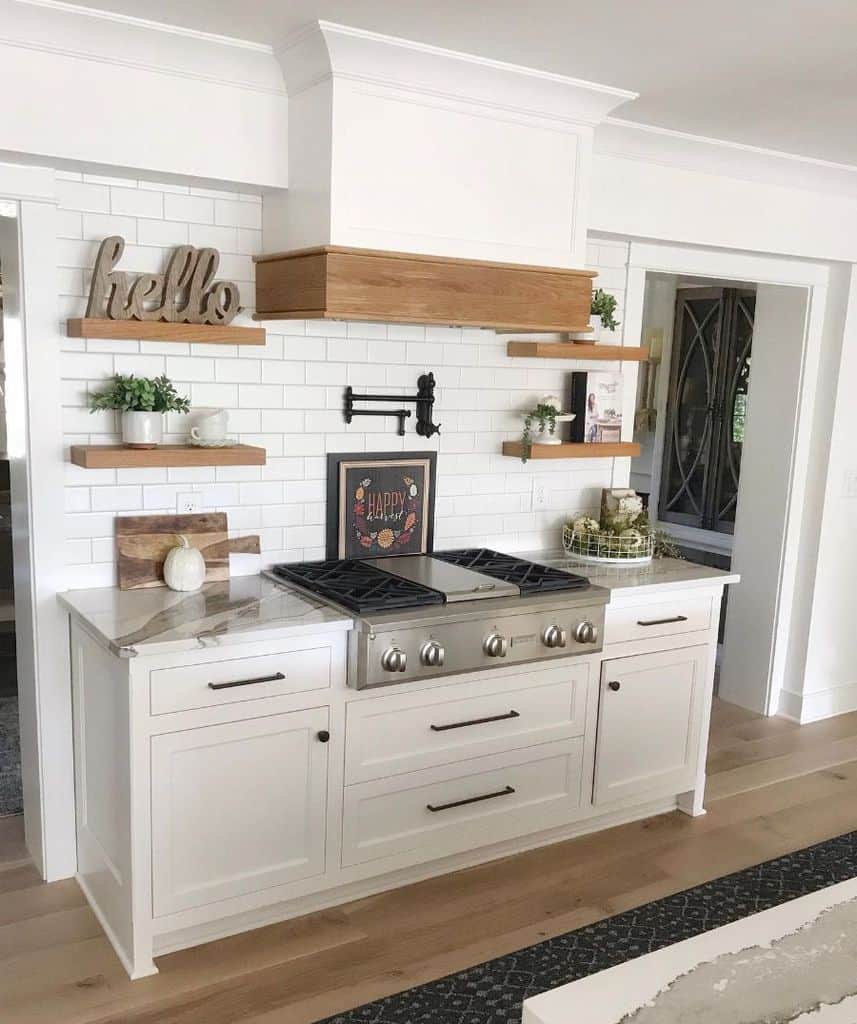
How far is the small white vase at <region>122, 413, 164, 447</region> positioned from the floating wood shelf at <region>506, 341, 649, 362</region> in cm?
138

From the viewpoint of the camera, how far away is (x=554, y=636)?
3.14 meters

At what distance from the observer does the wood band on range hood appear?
2834 millimetres

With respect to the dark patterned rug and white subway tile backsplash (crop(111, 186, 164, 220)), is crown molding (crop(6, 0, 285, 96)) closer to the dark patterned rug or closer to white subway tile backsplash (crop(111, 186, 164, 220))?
white subway tile backsplash (crop(111, 186, 164, 220))

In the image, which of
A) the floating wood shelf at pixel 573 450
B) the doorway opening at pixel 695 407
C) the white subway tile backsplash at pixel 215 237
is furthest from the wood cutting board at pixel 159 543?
the doorway opening at pixel 695 407

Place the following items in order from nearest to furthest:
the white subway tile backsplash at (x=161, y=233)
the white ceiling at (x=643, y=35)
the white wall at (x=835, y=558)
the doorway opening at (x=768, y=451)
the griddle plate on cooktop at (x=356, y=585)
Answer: the white ceiling at (x=643, y=35), the griddle plate on cooktop at (x=356, y=585), the white subway tile backsplash at (x=161, y=233), the doorway opening at (x=768, y=451), the white wall at (x=835, y=558)

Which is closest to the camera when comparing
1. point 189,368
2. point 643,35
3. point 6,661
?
point 643,35

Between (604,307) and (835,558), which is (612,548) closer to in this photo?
(604,307)

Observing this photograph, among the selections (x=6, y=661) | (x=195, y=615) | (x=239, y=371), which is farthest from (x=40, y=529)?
(x=6, y=661)

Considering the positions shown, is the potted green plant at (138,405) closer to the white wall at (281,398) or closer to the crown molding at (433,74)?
the white wall at (281,398)

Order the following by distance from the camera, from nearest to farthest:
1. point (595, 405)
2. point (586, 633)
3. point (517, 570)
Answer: point (586, 633) → point (517, 570) → point (595, 405)

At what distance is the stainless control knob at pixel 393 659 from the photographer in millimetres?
2824

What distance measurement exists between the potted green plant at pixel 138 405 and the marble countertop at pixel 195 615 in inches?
18.5

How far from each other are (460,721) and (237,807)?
738mm

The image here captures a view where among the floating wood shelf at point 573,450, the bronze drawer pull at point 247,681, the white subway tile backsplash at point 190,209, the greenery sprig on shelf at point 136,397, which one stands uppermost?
the white subway tile backsplash at point 190,209
